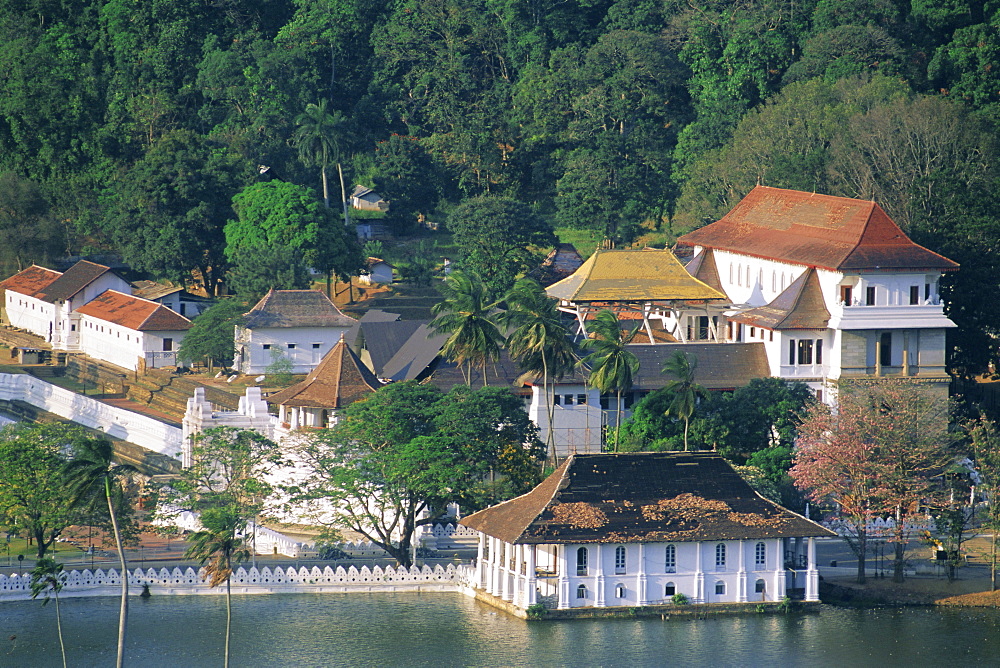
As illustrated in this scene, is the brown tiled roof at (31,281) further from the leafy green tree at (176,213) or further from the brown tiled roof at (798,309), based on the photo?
the brown tiled roof at (798,309)

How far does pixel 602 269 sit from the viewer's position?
357 ft

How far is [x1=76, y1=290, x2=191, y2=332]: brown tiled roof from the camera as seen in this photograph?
11800 cm

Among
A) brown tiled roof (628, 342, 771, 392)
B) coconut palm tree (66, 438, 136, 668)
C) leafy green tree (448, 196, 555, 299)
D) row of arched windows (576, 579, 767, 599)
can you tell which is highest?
leafy green tree (448, 196, 555, 299)

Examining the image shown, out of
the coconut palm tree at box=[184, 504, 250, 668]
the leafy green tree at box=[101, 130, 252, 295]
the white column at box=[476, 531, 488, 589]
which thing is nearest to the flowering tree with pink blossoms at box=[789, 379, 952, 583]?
the white column at box=[476, 531, 488, 589]

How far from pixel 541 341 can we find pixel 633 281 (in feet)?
59.8

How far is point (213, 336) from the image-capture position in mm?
115375

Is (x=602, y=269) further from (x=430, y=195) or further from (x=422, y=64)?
(x=422, y=64)

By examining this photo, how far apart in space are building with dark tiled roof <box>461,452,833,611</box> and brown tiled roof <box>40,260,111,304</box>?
172 feet

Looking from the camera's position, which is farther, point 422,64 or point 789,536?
point 422,64

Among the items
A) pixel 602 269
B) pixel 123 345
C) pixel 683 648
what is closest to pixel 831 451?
pixel 683 648

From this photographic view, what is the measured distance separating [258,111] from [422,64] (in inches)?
548

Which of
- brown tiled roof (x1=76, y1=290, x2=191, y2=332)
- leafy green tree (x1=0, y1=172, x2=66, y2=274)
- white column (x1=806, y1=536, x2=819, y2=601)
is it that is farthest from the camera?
leafy green tree (x1=0, y1=172, x2=66, y2=274)

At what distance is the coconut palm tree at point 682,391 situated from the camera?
297ft

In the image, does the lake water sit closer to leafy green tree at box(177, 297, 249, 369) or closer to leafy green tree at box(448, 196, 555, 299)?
leafy green tree at box(177, 297, 249, 369)
